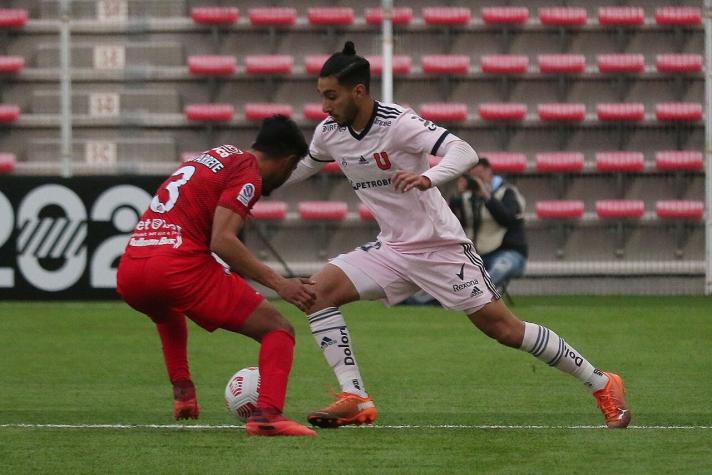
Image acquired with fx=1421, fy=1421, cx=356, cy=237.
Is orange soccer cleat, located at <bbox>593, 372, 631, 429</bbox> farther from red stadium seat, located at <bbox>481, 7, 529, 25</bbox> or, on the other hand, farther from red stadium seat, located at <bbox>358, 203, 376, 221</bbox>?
red stadium seat, located at <bbox>481, 7, 529, 25</bbox>

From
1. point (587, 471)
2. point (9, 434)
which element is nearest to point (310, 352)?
point (9, 434)

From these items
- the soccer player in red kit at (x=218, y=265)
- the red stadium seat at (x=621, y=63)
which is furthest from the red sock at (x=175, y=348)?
the red stadium seat at (x=621, y=63)

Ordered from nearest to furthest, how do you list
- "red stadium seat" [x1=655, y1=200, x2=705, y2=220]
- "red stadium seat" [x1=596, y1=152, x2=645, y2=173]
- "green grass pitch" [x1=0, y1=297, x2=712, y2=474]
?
"green grass pitch" [x1=0, y1=297, x2=712, y2=474] < "red stadium seat" [x1=655, y1=200, x2=705, y2=220] < "red stadium seat" [x1=596, y1=152, x2=645, y2=173]

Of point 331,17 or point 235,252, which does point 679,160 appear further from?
point 235,252

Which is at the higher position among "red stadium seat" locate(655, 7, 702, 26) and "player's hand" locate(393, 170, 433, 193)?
"player's hand" locate(393, 170, 433, 193)

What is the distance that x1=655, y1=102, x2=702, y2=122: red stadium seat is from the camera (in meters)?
16.5

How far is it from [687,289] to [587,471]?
11.0 metres

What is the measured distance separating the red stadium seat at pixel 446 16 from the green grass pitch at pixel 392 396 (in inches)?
183

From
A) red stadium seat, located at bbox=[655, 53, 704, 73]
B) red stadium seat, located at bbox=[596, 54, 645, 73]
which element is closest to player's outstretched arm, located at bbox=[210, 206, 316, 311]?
red stadium seat, located at bbox=[596, 54, 645, 73]

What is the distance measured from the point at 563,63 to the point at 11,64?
657 centimetres

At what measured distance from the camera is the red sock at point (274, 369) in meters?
5.90

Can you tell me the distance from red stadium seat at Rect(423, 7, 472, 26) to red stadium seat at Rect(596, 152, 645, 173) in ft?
7.81

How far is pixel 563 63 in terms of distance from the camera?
17.0 meters

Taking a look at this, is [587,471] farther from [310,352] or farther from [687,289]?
[687,289]
